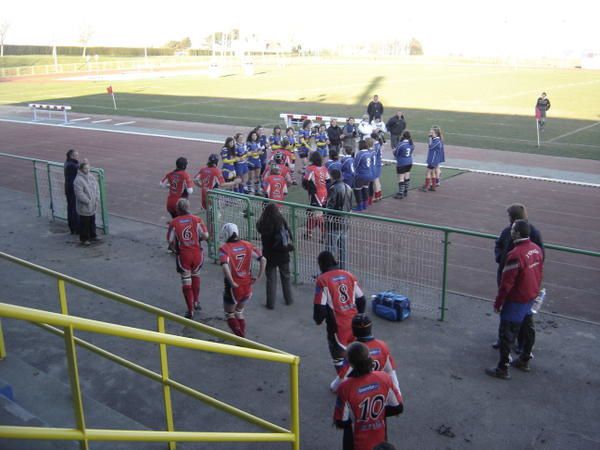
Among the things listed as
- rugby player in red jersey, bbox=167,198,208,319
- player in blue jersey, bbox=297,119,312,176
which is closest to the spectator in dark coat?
rugby player in red jersey, bbox=167,198,208,319

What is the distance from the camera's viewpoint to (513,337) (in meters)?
7.29

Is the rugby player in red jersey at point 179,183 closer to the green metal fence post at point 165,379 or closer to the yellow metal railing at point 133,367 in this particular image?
the yellow metal railing at point 133,367

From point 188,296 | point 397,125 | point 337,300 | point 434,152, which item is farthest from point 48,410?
point 397,125

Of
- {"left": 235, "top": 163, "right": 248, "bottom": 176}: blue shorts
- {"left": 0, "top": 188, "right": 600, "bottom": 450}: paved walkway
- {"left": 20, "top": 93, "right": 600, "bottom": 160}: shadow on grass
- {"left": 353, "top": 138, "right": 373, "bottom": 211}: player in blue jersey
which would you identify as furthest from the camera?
{"left": 20, "top": 93, "right": 600, "bottom": 160}: shadow on grass

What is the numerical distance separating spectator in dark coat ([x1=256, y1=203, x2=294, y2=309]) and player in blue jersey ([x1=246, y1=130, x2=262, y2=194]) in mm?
7157

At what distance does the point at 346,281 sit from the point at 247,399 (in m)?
1.79

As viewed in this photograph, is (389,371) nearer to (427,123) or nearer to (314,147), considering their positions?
(314,147)

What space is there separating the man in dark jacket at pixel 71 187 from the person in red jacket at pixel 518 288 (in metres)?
9.16

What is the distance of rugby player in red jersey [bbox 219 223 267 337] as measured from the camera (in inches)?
312

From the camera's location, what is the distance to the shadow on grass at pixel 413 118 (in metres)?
24.6

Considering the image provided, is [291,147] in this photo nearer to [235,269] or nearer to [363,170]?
[363,170]

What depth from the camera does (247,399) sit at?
23.1 ft

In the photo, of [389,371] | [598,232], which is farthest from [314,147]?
[389,371]

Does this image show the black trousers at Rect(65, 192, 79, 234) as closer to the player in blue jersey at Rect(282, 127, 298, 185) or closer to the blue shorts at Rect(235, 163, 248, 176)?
the blue shorts at Rect(235, 163, 248, 176)
